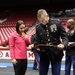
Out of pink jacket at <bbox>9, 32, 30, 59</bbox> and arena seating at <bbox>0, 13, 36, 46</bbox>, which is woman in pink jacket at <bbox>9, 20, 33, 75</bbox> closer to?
pink jacket at <bbox>9, 32, 30, 59</bbox>

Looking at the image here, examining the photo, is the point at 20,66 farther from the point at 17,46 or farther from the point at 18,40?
the point at 18,40

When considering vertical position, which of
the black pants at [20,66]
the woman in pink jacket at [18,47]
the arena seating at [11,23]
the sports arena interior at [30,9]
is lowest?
the black pants at [20,66]

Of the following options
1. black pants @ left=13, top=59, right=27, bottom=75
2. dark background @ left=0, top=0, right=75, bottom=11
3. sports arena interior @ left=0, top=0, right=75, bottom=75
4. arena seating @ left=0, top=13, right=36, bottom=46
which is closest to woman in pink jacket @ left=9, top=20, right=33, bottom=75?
black pants @ left=13, top=59, right=27, bottom=75

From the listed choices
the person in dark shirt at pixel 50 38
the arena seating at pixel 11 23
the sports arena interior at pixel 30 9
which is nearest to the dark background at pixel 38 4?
the sports arena interior at pixel 30 9

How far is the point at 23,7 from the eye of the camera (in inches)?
1034

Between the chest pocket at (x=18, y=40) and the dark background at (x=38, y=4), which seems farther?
the dark background at (x=38, y=4)

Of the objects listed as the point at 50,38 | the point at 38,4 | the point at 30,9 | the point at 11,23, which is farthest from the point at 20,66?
the point at 30,9

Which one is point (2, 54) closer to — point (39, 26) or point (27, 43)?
point (27, 43)

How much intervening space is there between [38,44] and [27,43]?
34.4 inches

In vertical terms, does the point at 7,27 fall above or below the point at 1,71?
above

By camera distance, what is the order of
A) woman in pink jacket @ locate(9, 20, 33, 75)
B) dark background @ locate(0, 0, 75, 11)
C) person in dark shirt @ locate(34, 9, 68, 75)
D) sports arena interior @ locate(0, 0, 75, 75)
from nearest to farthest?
1. person in dark shirt @ locate(34, 9, 68, 75)
2. woman in pink jacket @ locate(9, 20, 33, 75)
3. sports arena interior @ locate(0, 0, 75, 75)
4. dark background @ locate(0, 0, 75, 11)

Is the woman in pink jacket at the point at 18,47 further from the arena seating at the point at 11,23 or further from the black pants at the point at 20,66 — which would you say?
the arena seating at the point at 11,23

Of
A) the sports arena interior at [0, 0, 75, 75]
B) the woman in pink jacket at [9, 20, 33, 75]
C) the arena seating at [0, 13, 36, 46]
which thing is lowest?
the woman in pink jacket at [9, 20, 33, 75]

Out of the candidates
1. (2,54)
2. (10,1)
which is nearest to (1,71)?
(2,54)
